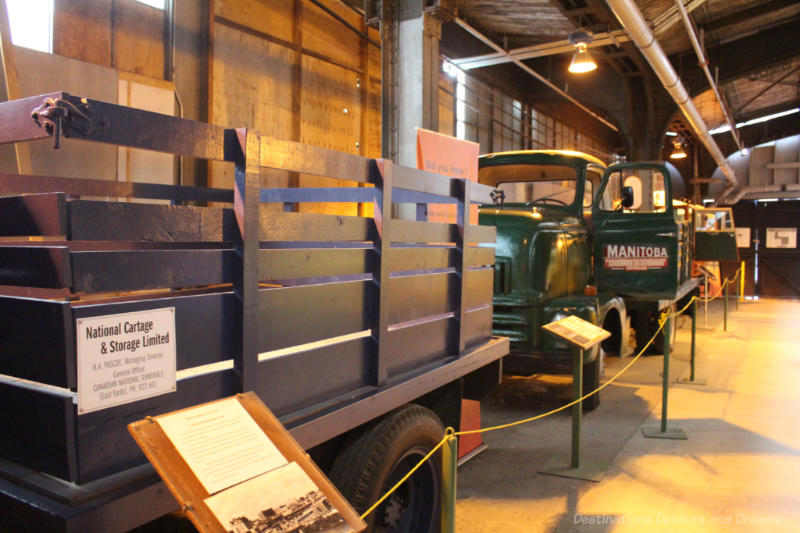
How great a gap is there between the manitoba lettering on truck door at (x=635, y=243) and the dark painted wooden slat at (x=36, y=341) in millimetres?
5930

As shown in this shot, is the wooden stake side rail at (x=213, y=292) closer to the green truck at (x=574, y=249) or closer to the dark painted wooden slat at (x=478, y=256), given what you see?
the dark painted wooden slat at (x=478, y=256)

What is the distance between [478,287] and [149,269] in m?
1.92

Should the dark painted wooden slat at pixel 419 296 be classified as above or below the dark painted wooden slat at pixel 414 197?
below

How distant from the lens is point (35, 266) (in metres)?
1.41

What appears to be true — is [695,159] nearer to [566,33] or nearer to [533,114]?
[533,114]

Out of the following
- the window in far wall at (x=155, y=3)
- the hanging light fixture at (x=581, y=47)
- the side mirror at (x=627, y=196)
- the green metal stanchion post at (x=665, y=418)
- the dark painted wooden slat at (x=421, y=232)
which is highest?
the hanging light fixture at (x=581, y=47)

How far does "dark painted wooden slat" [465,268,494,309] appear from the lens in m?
3.01

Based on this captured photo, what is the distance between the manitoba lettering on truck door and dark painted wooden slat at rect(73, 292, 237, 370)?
5.49 metres

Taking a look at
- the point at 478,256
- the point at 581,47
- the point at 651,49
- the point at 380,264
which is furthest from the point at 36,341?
the point at 651,49

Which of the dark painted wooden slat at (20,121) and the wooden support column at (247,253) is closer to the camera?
the dark painted wooden slat at (20,121)

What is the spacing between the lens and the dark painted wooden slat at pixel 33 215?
1369 millimetres

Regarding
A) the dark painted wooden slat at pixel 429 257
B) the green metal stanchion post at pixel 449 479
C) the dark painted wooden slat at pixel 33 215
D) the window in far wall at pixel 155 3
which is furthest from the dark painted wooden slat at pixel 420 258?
the window in far wall at pixel 155 3

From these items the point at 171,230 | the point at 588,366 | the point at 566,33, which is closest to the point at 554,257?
the point at 588,366

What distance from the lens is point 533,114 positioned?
15.8 m
